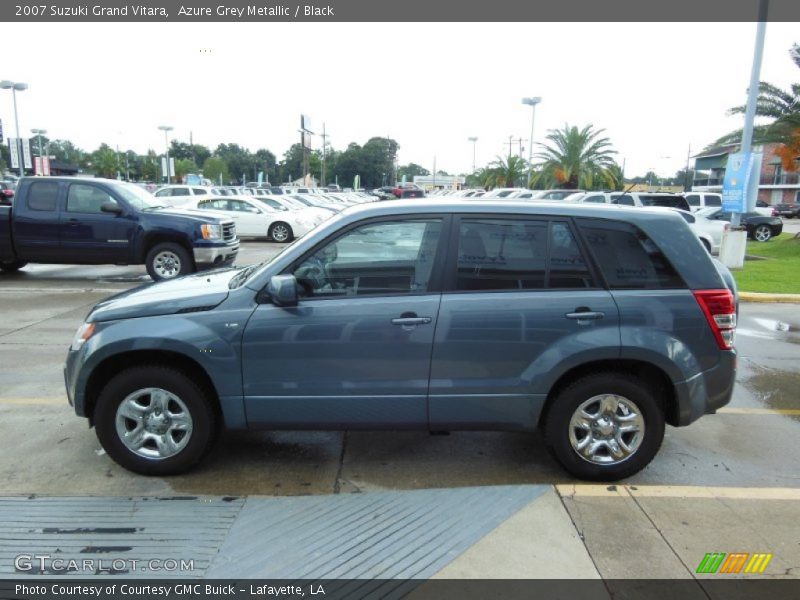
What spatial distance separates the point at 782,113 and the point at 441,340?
68.6ft

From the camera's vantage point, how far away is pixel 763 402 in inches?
213

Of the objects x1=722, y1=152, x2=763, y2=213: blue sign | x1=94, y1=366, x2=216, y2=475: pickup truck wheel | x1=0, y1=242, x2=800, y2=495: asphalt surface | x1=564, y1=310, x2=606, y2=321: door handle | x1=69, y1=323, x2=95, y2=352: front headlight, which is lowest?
x1=0, y1=242, x2=800, y2=495: asphalt surface

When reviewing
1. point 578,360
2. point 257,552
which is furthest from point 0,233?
point 578,360

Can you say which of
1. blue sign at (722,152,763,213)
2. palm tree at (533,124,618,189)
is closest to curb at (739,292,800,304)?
blue sign at (722,152,763,213)

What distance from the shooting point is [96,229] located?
34.5 feet

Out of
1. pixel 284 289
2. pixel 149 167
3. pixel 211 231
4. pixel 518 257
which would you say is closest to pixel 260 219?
pixel 211 231

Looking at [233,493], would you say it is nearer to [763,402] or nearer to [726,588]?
[726,588]

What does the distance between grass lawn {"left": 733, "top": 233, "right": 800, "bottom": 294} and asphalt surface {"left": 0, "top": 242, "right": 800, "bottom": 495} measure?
649cm

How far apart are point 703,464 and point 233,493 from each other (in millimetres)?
3157

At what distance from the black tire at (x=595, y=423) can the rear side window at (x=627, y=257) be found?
0.59m

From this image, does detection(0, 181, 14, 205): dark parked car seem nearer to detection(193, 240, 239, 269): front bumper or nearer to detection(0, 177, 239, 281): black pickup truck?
detection(0, 177, 239, 281): black pickup truck

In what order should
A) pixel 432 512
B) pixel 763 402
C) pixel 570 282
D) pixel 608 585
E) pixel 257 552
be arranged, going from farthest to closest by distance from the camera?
pixel 763 402
pixel 570 282
pixel 432 512
pixel 257 552
pixel 608 585

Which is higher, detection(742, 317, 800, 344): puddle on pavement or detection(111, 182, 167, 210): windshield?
detection(111, 182, 167, 210): windshield

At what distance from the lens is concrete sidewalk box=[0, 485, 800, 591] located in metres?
2.88
